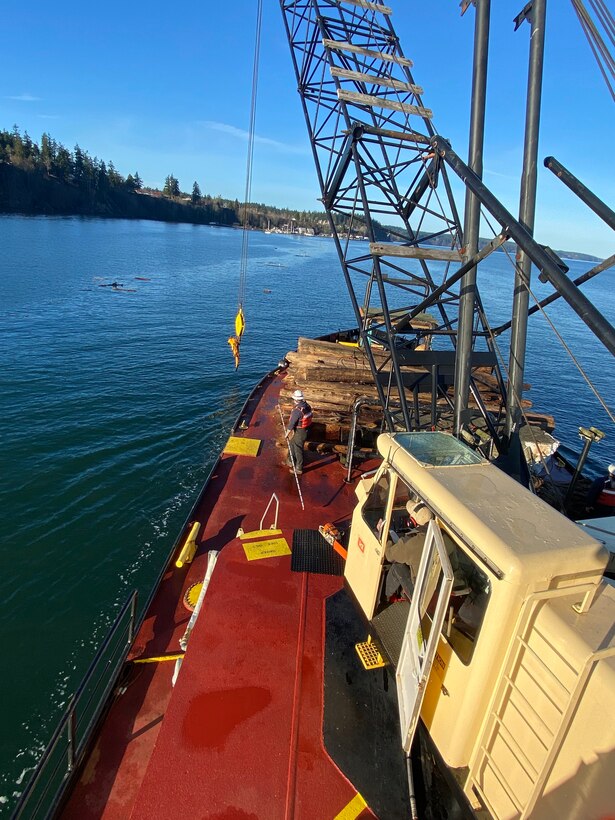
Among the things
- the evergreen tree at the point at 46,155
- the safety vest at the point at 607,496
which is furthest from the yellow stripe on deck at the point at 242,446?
the evergreen tree at the point at 46,155

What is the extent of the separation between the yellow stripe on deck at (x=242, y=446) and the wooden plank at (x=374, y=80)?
11313 millimetres

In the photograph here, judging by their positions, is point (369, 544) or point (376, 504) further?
point (376, 504)

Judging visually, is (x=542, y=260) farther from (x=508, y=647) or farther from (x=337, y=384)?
(x=337, y=384)

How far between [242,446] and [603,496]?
32.0ft

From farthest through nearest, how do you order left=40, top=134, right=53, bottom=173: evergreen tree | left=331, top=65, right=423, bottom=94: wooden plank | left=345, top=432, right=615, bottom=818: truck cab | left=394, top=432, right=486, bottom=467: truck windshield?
1. left=40, top=134, right=53, bottom=173: evergreen tree
2. left=331, top=65, right=423, bottom=94: wooden plank
3. left=394, top=432, right=486, bottom=467: truck windshield
4. left=345, top=432, right=615, bottom=818: truck cab

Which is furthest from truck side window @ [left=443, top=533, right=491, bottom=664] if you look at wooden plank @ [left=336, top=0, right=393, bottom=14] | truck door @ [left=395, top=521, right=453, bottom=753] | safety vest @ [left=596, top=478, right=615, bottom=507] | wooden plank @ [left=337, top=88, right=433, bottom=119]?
wooden plank @ [left=336, top=0, right=393, bottom=14]

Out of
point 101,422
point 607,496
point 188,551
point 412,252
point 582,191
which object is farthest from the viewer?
point 101,422

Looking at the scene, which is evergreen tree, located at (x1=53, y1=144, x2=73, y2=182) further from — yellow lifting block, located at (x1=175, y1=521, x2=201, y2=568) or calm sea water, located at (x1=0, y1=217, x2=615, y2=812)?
yellow lifting block, located at (x1=175, y1=521, x2=201, y2=568)

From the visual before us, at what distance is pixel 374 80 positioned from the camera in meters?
13.3

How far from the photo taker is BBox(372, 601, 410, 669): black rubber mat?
19.0ft

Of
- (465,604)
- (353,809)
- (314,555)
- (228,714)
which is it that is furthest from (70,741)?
(465,604)

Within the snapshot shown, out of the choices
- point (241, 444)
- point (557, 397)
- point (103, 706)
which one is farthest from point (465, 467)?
point (557, 397)

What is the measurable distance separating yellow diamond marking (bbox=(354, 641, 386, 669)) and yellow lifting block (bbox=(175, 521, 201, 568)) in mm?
3933

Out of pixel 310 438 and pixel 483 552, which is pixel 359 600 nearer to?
pixel 483 552
